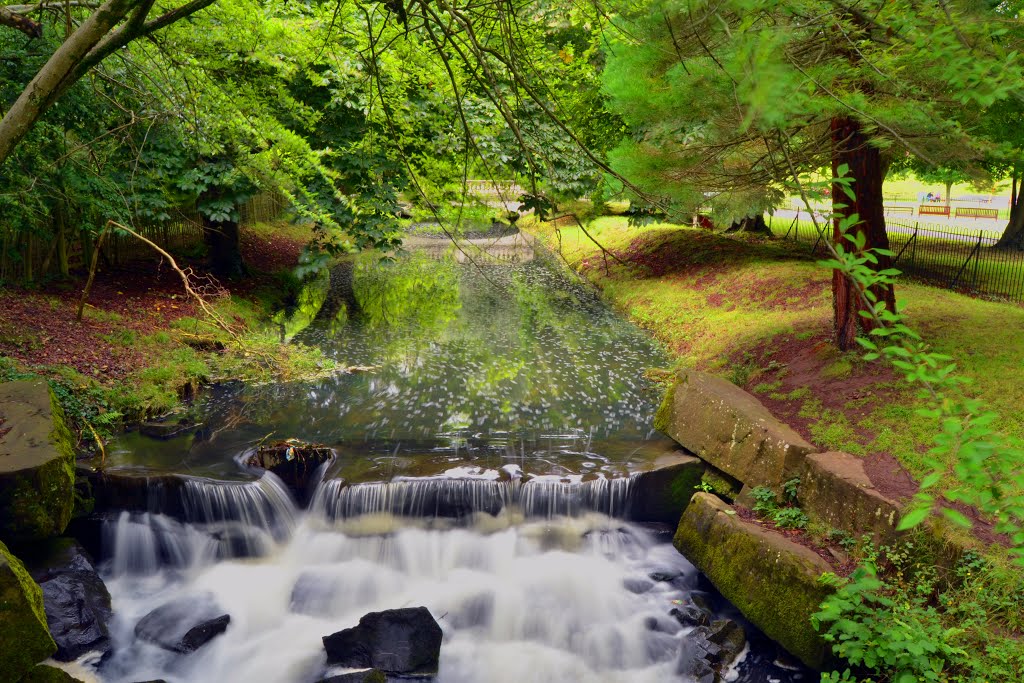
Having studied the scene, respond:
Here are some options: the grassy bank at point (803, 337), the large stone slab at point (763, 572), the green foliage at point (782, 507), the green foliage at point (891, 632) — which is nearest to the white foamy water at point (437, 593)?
the large stone slab at point (763, 572)

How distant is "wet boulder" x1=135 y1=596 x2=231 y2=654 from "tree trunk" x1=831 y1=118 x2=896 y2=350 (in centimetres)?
757

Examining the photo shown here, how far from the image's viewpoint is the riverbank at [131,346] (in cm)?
951

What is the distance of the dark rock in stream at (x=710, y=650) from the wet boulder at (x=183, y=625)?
159 inches

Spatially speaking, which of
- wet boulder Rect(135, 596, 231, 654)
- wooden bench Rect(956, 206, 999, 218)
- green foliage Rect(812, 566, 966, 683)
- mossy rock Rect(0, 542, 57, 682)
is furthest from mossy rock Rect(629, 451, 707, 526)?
wooden bench Rect(956, 206, 999, 218)

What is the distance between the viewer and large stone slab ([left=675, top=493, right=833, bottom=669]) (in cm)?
608

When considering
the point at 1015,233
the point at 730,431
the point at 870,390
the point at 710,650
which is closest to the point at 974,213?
the point at 1015,233

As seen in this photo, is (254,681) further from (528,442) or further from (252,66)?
(252,66)

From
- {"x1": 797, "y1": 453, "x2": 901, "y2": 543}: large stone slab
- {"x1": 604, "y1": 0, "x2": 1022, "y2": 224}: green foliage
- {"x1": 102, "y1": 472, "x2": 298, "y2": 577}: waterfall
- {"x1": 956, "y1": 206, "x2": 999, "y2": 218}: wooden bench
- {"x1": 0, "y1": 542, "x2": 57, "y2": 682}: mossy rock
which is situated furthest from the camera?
{"x1": 956, "y1": 206, "x2": 999, "y2": 218}: wooden bench

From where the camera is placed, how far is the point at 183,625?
6.87 metres

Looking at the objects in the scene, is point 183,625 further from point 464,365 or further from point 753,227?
point 753,227

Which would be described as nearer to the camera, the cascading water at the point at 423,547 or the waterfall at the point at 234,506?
the cascading water at the point at 423,547

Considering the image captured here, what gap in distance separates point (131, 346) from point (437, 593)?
6679 mm

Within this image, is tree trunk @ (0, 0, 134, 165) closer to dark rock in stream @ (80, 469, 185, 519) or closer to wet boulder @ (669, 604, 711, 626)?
dark rock in stream @ (80, 469, 185, 519)

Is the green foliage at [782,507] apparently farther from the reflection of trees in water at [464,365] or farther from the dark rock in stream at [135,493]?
the dark rock in stream at [135,493]
